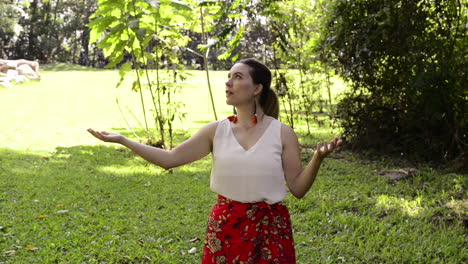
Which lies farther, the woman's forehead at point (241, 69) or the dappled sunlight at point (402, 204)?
the dappled sunlight at point (402, 204)

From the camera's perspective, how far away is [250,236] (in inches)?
88.4

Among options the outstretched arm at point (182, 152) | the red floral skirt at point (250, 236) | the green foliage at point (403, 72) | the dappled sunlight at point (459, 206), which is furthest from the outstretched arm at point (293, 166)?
the green foliage at point (403, 72)

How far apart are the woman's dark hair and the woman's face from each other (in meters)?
0.03

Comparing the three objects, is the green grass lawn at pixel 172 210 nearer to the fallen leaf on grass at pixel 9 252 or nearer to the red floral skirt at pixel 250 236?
the fallen leaf on grass at pixel 9 252

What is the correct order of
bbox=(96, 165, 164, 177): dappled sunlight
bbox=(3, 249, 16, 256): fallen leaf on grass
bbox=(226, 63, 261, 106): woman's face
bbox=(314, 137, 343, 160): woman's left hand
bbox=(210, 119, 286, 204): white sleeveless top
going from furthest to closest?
1. bbox=(96, 165, 164, 177): dappled sunlight
2. bbox=(3, 249, 16, 256): fallen leaf on grass
3. bbox=(226, 63, 261, 106): woman's face
4. bbox=(210, 119, 286, 204): white sleeveless top
5. bbox=(314, 137, 343, 160): woman's left hand

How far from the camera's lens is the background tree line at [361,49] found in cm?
651

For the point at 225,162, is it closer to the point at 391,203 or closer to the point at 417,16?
the point at 391,203

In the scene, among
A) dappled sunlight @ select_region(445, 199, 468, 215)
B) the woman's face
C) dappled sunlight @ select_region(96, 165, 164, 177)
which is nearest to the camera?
the woman's face

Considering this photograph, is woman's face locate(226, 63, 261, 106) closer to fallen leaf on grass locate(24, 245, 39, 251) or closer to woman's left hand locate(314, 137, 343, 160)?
woman's left hand locate(314, 137, 343, 160)

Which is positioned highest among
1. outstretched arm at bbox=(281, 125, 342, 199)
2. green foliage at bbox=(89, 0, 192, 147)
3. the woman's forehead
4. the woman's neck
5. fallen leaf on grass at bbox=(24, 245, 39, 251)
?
green foliage at bbox=(89, 0, 192, 147)

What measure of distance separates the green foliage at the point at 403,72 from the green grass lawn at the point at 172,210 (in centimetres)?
53

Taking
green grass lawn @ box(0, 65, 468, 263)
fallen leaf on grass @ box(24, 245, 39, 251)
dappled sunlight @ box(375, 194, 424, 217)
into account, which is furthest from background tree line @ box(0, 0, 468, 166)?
fallen leaf on grass @ box(24, 245, 39, 251)

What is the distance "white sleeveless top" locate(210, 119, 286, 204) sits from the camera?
2256 mm

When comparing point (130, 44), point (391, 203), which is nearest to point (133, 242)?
Result: point (391, 203)
